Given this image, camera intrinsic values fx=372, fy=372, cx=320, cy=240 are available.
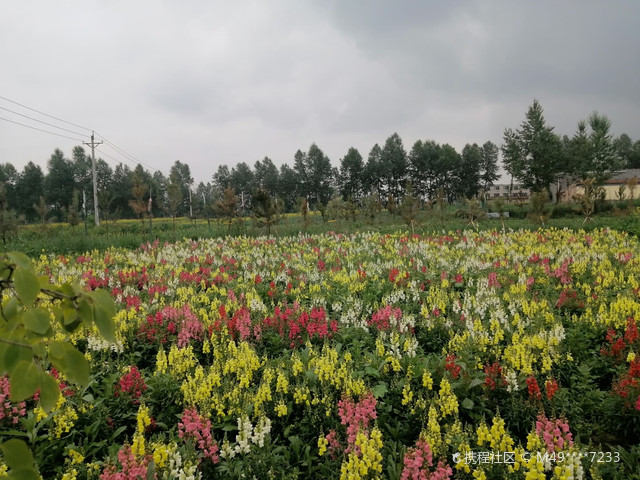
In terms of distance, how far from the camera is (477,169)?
85.3m

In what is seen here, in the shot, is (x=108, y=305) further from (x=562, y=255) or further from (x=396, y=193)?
(x=396, y=193)

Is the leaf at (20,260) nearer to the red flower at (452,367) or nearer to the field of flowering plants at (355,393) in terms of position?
the field of flowering plants at (355,393)

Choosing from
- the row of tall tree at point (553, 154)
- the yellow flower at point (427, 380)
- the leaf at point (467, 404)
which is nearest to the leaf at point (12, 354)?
the yellow flower at point (427, 380)

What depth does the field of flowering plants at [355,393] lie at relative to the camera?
10.9 feet

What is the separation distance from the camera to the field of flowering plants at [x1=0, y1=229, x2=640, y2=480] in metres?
3.32

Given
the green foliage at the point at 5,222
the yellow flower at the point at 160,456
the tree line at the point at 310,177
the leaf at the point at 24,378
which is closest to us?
the leaf at the point at 24,378

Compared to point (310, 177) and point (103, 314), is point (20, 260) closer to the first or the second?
point (103, 314)

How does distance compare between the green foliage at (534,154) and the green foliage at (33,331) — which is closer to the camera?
the green foliage at (33,331)

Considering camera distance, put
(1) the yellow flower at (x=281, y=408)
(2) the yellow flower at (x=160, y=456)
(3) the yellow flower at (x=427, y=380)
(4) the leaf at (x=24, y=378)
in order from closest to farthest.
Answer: (4) the leaf at (x=24, y=378) < (2) the yellow flower at (x=160, y=456) < (1) the yellow flower at (x=281, y=408) < (3) the yellow flower at (x=427, y=380)

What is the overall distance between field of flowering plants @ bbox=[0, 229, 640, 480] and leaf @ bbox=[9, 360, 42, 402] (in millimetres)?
562

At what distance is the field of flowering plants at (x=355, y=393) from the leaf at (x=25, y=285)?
699 millimetres

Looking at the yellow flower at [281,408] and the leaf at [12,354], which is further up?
the leaf at [12,354]

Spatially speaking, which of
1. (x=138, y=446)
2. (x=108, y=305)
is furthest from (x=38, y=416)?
(x=108, y=305)

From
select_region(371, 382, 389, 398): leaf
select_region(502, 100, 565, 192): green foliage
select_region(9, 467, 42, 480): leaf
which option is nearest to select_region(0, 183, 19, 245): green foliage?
select_region(371, 382, 389, 398): leaf
